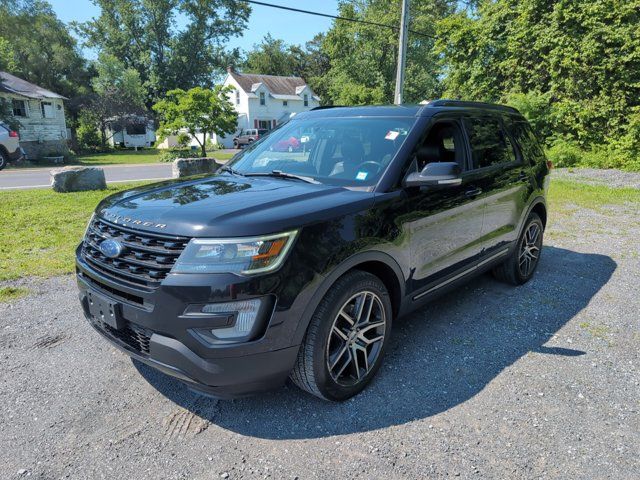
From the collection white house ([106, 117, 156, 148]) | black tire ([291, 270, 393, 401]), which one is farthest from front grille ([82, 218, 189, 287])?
white house ([106, 117, 156, 148])

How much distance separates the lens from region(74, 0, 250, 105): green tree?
1759 inches

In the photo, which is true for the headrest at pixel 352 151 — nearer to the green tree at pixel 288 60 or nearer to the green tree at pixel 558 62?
the green tree at pixel 558 62

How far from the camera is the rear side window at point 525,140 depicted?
4.81 meters

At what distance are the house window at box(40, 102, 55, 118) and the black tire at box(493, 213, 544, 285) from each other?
1368 inches

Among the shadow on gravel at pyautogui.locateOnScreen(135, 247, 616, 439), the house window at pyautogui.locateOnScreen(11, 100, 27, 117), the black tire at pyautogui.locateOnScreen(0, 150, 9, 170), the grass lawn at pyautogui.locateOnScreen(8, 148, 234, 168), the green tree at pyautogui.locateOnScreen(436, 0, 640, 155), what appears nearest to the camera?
the shadow on gravel at pyautogui.locateOnScreen(135, 247, 616, 439)

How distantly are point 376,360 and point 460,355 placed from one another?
82 cm

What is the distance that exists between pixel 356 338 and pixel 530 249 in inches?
120

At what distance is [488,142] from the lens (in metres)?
4.27

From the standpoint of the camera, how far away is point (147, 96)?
4416 centimetres

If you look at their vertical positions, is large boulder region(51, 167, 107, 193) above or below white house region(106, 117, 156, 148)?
below

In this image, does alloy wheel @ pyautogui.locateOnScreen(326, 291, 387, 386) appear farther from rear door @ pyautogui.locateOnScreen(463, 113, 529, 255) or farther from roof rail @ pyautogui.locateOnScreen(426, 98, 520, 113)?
roof rail @ pyautogui.locateOnScreen(426, 98, 520, 113)

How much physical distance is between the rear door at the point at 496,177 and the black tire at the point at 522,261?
0.27 metres

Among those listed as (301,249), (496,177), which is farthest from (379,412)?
(496,177)

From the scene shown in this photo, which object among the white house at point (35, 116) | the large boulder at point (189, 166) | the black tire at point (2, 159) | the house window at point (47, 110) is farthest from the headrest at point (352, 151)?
the house window at point (47, 110)
